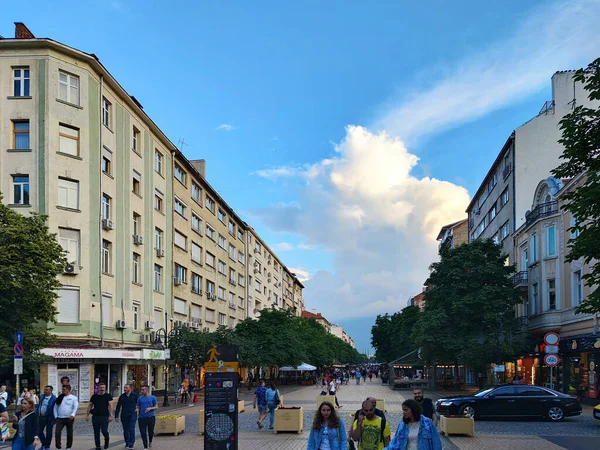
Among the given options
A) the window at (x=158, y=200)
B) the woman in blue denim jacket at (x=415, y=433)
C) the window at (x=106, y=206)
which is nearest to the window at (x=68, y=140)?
the window at (x=106, y=206)

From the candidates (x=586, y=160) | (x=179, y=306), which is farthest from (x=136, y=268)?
(x=586, y=160)

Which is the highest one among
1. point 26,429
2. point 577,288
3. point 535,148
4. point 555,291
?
point 535,148

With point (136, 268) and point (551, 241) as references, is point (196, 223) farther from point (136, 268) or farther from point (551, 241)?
point (551, 241)

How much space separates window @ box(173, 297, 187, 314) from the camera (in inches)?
1857

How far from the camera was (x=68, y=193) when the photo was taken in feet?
106

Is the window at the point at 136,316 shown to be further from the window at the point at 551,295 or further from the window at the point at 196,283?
the window at the point at 551,295

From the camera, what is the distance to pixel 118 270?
36094 millimetres

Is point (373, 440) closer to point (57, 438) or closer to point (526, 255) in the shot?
point (57, 438)

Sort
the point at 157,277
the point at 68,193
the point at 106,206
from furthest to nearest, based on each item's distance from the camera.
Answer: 1. the point at 157,277
2. the point at 106,206
3. the point at 68,193

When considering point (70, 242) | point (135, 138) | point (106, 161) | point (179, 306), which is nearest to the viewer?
point (70, 242)

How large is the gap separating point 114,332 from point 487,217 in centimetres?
3993

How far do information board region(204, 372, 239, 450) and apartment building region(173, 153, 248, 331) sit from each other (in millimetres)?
32864

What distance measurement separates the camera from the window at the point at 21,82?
3222 centimetres

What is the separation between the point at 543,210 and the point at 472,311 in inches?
298
